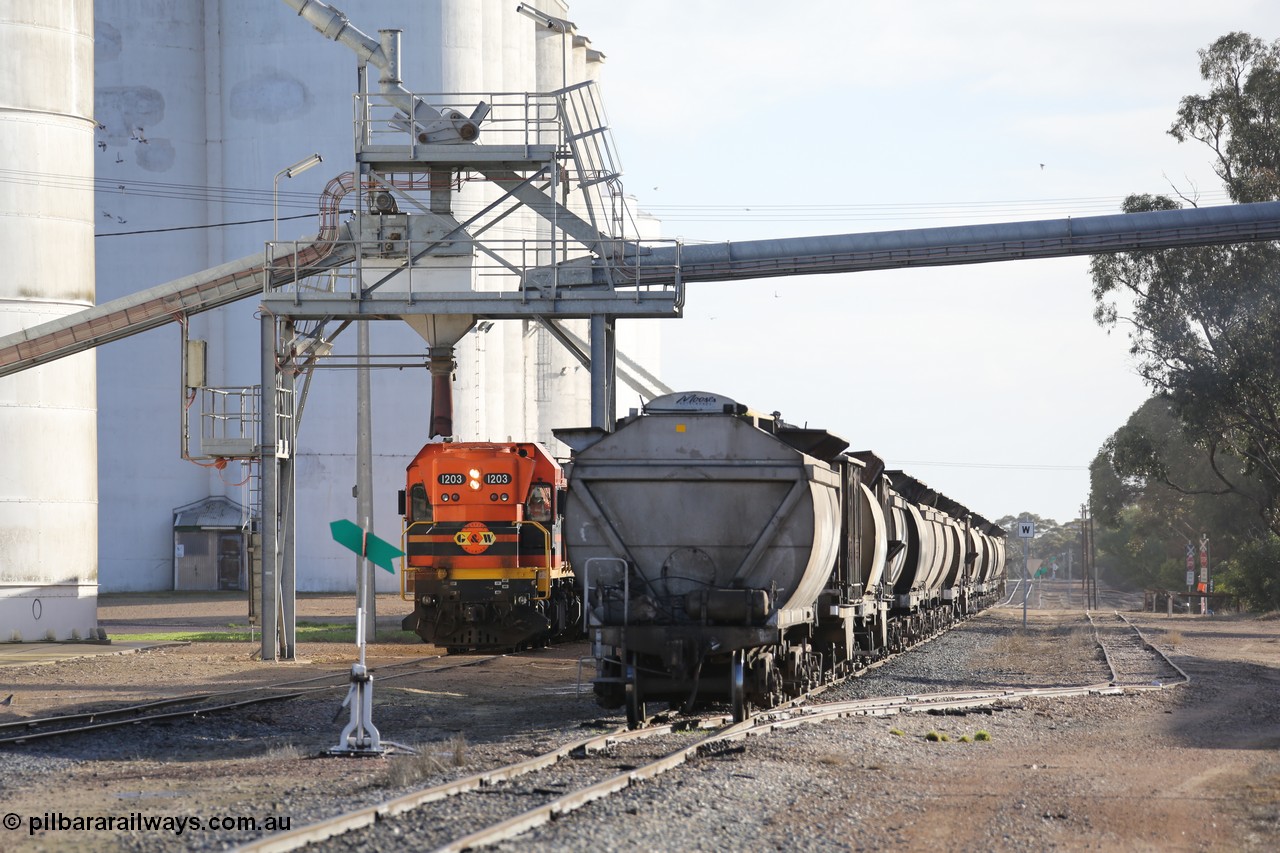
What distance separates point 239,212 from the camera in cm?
5991

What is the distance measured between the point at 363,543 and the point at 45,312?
20.1 metres

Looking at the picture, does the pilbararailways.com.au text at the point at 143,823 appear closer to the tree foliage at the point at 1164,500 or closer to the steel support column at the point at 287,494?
the steel support column at the point at 287,494

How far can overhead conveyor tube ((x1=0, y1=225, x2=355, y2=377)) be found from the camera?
90.0 feet

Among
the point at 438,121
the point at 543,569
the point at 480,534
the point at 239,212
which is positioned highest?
the point at 239,212

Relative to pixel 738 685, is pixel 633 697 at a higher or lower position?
lower

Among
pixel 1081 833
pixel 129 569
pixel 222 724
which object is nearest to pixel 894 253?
pixel 222 724

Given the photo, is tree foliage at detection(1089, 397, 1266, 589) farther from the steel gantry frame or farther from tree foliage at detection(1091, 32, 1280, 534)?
the steel gantry frame

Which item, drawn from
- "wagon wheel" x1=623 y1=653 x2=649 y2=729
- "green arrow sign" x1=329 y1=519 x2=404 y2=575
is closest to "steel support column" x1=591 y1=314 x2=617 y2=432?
"wagon wheel" x1=623 y1=653 x2=649 y2=729

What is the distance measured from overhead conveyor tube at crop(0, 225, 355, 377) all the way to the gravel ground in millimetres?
8428

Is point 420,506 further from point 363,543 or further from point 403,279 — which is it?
point 363,543

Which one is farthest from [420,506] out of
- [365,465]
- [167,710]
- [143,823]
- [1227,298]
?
[1227,298]

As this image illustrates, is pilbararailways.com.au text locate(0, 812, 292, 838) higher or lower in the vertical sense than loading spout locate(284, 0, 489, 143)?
lower

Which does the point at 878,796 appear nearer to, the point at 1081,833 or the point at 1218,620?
the point at 1081,833

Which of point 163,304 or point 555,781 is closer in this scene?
point 555,781
